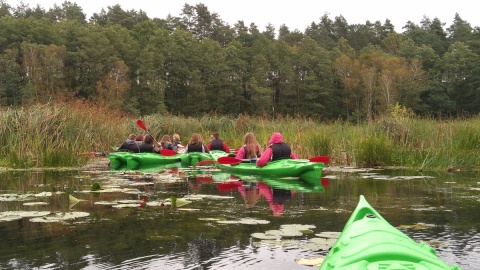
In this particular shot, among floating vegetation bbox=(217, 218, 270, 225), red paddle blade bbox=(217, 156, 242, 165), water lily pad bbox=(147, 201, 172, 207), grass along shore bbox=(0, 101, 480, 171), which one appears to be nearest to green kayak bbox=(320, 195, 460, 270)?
floating vegetation bbox=(217, 218, 270, 225)

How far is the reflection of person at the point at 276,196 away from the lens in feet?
19.2

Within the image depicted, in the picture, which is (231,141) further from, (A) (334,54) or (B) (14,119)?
(A) (334,54)

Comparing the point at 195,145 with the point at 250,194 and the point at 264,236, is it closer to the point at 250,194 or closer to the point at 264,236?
the point at 250,194

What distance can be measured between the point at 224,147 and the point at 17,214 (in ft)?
28.6

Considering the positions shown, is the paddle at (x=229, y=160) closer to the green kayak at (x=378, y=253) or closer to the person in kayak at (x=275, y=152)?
the person in kayak at (x=275, y=152)

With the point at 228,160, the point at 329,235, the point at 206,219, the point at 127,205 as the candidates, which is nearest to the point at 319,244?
the point at 329,235

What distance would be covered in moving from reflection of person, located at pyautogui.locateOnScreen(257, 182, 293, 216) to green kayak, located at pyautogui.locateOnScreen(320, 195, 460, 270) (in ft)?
8.84

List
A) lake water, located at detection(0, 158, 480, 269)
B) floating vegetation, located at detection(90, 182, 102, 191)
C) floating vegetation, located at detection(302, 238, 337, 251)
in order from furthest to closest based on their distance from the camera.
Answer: floating vegetation, located at detection(90, 182, 102, 191) → floating vegetation, located at detection(302, 238, 337, 251) → lake water, located at detection(0, 158, 480, 269)

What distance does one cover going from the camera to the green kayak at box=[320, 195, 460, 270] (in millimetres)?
2085

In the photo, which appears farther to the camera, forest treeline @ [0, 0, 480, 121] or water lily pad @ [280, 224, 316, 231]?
forest treeline @ [0, 0, 480, 121]

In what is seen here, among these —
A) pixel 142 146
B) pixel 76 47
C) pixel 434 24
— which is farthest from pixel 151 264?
pixel 434 24

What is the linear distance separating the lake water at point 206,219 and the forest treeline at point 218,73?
35.5 meters

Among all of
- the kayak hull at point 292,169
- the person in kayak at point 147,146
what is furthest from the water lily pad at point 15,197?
the person in kayak at point 147,146

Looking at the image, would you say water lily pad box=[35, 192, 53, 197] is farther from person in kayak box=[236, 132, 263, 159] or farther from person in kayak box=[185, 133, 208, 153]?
person in kayak box=[185, 133, 208, 153]
